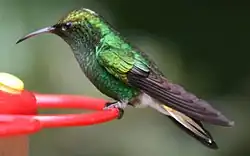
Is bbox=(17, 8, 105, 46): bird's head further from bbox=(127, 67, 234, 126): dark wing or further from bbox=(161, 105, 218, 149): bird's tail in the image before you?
bbox=(161, 105, 218, 149): bird's tail

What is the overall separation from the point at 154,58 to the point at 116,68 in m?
1.18

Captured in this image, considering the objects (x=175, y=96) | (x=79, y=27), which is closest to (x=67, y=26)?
(x=79, y=27)

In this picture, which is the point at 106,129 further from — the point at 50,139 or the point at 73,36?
the point at 73,36

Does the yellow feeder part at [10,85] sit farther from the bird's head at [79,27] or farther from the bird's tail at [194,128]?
the bird's tail at [194,128]

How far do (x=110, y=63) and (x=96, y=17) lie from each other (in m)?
0.13

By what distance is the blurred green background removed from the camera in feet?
9.79

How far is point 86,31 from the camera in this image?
183 cm

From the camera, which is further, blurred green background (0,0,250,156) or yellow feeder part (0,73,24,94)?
blurred green background (0,0,250,156)

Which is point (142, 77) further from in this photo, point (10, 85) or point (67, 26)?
point (10, 85)

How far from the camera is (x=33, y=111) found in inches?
55.6

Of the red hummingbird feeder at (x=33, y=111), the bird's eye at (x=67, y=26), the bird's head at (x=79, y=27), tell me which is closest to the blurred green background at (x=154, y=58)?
the bird's head at (x=79, y=27)

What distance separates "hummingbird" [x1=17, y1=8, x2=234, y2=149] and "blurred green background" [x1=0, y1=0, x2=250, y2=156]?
1.04m

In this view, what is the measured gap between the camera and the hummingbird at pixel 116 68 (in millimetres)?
1778

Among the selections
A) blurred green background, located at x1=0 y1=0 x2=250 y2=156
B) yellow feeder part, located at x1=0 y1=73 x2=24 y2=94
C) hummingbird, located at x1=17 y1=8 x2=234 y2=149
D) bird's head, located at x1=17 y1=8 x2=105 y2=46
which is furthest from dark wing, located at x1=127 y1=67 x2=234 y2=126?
blurred green background, located at x1=0 y1=0 x2=250 y2=156
